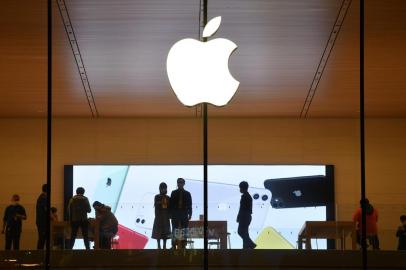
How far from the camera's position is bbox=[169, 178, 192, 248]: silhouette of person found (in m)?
9.30

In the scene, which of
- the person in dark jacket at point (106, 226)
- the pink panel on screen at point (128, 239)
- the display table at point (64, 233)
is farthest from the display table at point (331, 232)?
the display table at point (64, 233)

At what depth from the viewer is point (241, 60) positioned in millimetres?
14672

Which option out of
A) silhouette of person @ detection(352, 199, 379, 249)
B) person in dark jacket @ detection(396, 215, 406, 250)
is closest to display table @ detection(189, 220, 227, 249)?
silhouette of person @ detection(352, 199, 379, 249)

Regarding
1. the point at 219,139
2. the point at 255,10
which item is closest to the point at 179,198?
the point at 255,10

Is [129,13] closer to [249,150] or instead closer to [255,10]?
[255,10]

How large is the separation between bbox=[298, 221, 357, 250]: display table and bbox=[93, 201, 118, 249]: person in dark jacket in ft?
7.34

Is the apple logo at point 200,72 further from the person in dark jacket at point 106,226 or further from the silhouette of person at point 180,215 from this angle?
the person in dark jacket at point 106,226

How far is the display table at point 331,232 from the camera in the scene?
30.7 ft

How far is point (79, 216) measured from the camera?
9.54 meters

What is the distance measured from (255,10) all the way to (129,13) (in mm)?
2118

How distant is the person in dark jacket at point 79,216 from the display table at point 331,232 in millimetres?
2534

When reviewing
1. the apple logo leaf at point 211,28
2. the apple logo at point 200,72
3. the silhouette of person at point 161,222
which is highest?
the apple logo leaf at point 211,28

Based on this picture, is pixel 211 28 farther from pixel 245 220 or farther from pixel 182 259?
pixel 182 259

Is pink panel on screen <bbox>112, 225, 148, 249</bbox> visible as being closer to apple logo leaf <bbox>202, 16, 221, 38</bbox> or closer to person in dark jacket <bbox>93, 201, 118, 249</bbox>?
person in dark jacket <bbox>93, 201, 118, 249</bbox>
